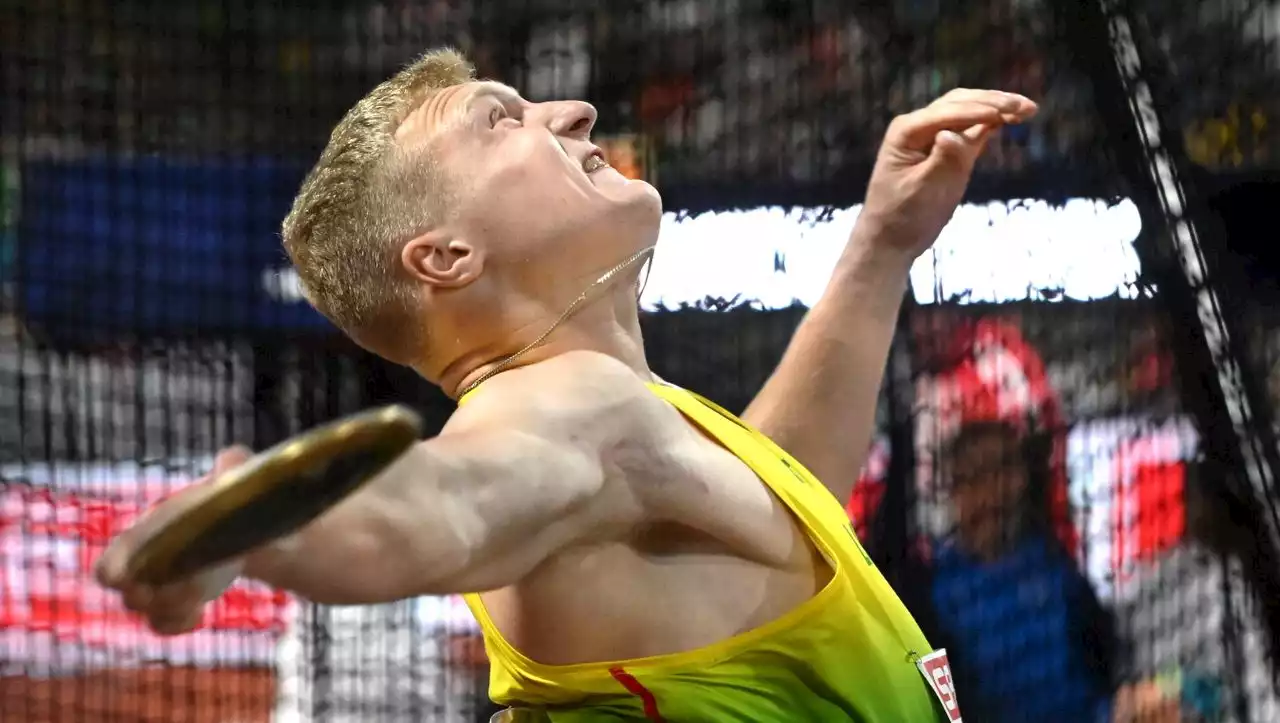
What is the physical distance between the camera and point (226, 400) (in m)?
1.59

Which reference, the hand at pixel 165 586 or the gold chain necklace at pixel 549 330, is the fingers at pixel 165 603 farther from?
the gold chain necklace at pixel 549 330

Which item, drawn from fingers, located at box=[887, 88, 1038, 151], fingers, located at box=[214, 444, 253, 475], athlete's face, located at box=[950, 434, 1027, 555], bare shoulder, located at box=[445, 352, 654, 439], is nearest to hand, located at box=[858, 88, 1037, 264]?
fingers, located at box=[887, 88, 1038, 151]

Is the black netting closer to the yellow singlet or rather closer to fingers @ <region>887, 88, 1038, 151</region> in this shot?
fingers @ <region>887, 88, 1038, 151</region>

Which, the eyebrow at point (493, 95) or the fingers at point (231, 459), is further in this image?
the eyebrow at point (493, 95)

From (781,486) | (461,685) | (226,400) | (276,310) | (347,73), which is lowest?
(461,685)

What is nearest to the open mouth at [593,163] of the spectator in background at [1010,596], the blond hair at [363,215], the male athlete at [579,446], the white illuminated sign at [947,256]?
the male athlete at [579,446]

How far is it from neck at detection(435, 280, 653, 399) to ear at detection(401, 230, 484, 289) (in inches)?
1.8

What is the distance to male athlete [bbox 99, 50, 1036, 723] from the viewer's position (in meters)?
0.65

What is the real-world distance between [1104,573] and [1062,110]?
535 mm

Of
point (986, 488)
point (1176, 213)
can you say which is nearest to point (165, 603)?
point (1176, 213)

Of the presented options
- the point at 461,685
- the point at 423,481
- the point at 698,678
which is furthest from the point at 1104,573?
the point at 423,481

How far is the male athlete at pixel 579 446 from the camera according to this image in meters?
0.65

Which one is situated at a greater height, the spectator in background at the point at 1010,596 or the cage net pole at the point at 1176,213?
the cage net pole at the point at 1176,213

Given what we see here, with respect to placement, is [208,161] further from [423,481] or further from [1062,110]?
[423,481]
